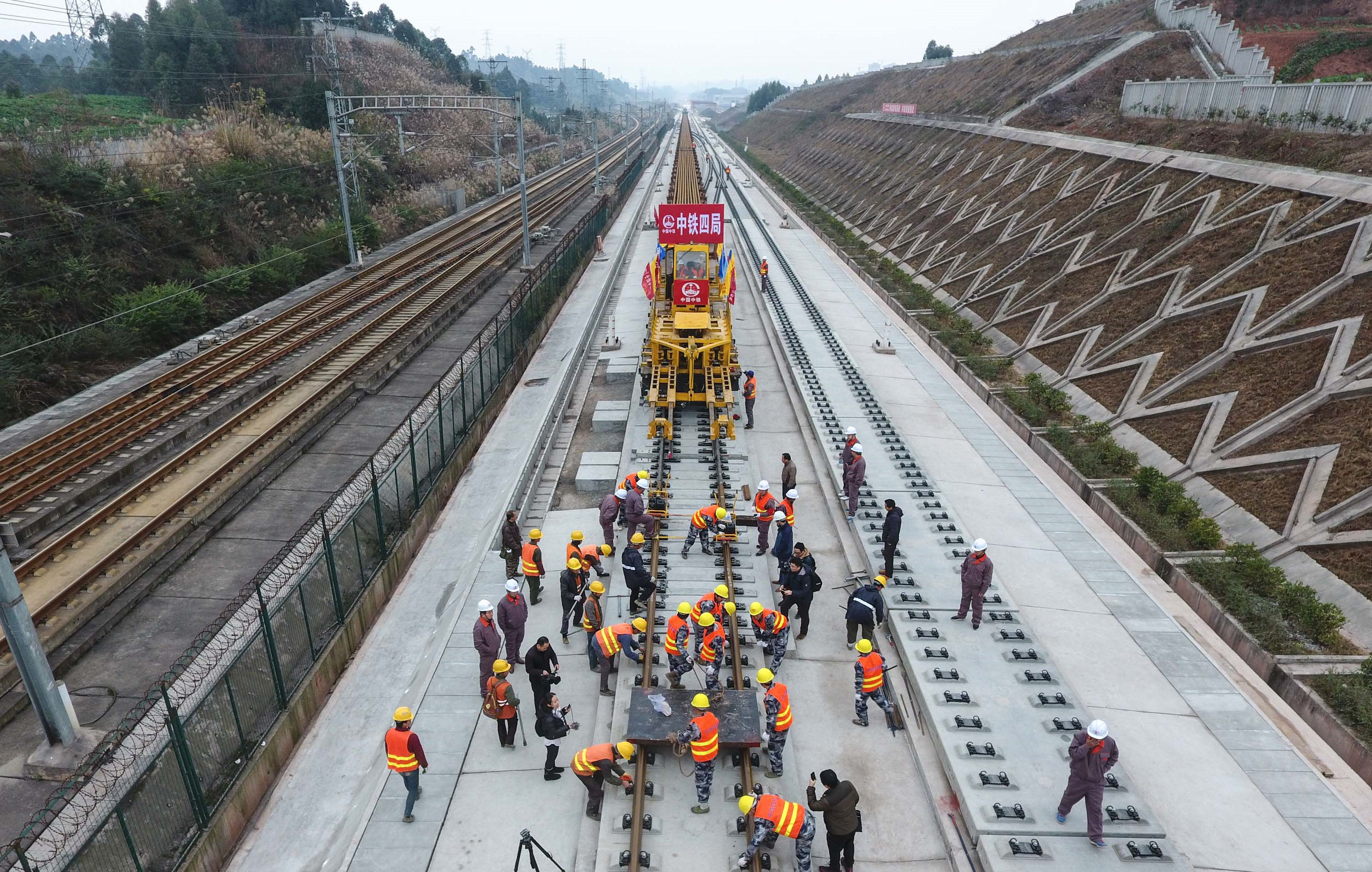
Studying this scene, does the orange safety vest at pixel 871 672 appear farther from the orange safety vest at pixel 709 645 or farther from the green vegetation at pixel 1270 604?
the green vegetation at pixel 1270 604

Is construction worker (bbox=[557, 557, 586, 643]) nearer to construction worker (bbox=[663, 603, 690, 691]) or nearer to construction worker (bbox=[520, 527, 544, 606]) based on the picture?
construction worker (bbox=[520, 527, 544, 606])

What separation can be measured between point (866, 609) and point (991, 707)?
81.4 inches

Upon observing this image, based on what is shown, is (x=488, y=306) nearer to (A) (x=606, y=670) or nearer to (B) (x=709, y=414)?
(B) (x=709, y=414)

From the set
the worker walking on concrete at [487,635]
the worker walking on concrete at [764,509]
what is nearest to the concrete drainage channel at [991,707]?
the worker walking on concrete at [764,509]

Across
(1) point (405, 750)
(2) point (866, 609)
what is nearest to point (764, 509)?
(2) point (866, 609)

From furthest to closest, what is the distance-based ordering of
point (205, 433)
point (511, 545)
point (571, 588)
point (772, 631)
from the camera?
point (205, 433)
point (511, 545)
point (571, 588)
point (772, 631)

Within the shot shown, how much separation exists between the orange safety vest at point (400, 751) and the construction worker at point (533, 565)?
4174 mm

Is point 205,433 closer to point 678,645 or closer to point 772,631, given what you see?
point 678,645

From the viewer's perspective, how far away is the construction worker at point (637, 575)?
11.9m

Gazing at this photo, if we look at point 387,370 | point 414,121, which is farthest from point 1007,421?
point 414,121

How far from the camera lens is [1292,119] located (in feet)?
77.5

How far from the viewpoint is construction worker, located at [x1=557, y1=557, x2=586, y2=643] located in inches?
458

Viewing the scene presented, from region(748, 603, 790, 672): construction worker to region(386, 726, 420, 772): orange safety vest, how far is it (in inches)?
181

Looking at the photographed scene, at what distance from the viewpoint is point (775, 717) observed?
8828 mm
